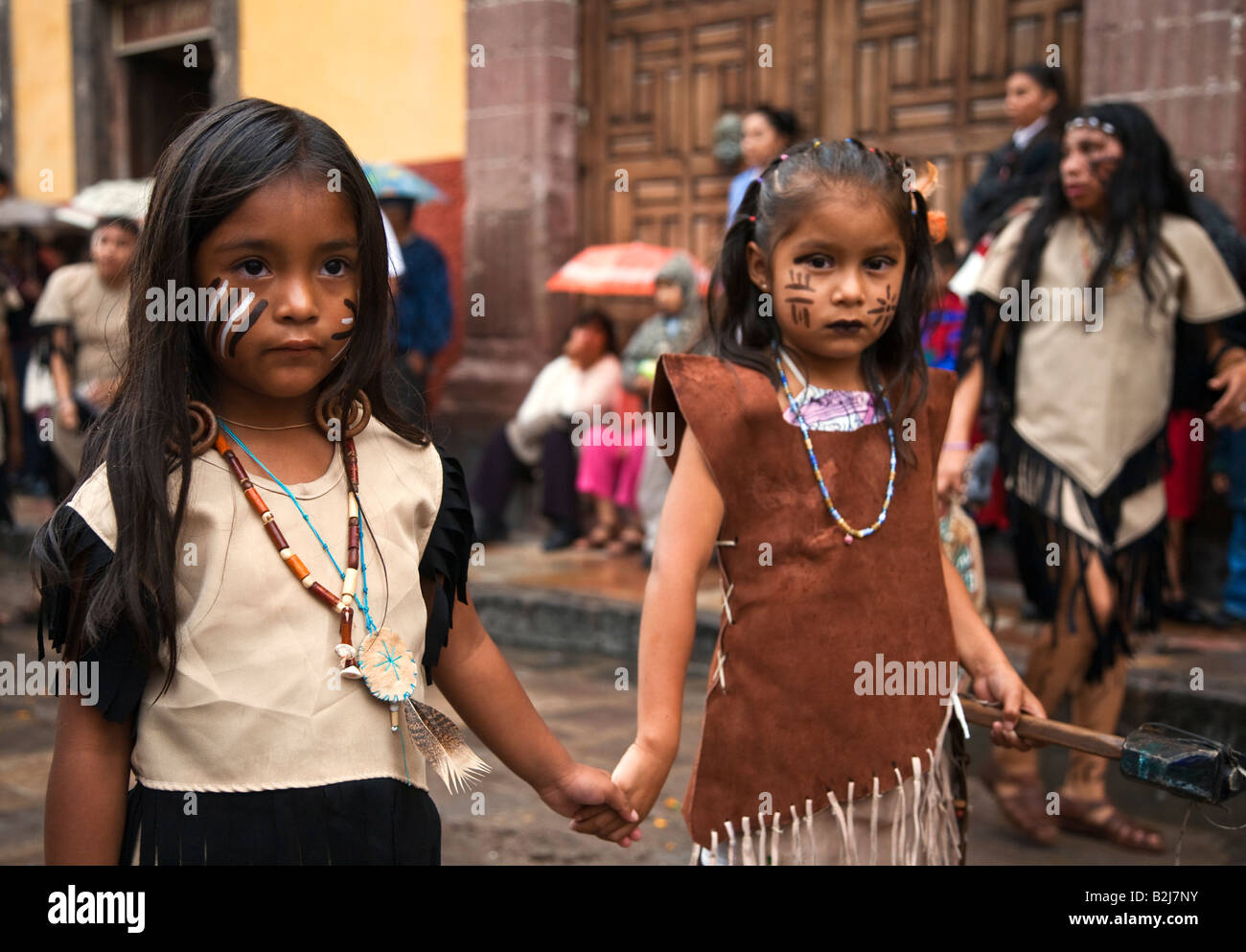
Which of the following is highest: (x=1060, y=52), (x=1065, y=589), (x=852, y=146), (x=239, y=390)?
(x=1060, y=52)

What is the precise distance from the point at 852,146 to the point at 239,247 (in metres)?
1.09

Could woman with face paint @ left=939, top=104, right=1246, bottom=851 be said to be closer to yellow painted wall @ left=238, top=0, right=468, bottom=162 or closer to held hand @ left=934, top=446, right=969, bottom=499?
held hand @ left=934, top=446, right=969, bottom=499

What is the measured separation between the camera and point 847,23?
7234 millimetres

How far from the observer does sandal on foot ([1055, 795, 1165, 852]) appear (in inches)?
151

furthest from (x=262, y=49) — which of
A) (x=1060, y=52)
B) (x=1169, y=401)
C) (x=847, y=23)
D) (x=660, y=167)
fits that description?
(x=1169, y=401)

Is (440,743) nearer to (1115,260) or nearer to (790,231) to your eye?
(790,231)

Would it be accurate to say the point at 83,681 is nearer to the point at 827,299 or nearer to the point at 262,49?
the point at 827,299

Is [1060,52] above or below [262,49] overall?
below

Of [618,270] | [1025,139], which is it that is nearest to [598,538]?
[618,270]

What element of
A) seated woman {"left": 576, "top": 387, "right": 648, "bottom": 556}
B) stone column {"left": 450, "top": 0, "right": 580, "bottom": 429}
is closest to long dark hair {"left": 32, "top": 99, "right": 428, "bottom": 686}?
seated woman {"left": 576, "top": 387, "right": 648, "bottom": 556}

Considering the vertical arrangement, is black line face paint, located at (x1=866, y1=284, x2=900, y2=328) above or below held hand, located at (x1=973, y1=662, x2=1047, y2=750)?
above

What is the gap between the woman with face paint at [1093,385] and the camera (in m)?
3.89

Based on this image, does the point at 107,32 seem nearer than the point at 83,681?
No

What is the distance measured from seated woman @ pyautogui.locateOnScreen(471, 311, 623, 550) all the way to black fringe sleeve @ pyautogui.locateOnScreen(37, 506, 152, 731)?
20.3 feet
